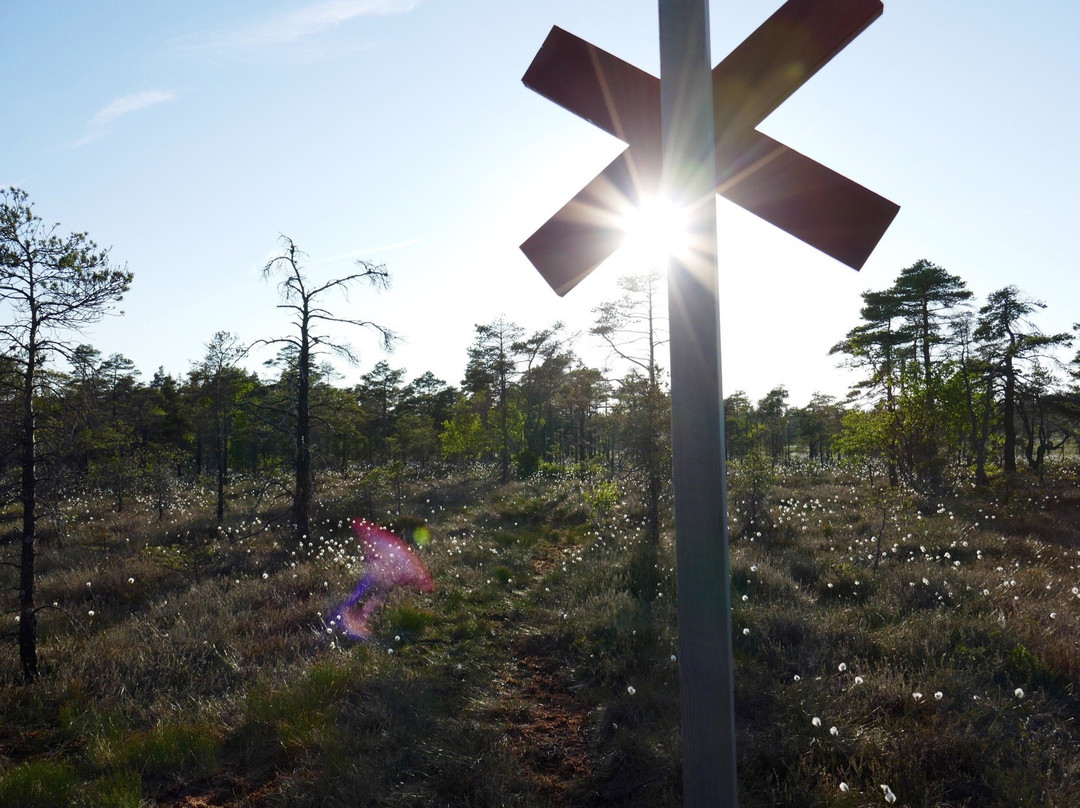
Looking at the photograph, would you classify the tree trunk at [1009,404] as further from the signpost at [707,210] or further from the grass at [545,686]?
the signpost at [707,210]

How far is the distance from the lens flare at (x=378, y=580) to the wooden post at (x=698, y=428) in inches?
272

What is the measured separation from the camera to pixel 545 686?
5910mm

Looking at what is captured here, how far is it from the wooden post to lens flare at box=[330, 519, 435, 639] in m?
6.92

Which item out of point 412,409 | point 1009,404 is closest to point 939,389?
point 1009,404

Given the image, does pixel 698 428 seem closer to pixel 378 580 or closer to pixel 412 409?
pixel 378 580

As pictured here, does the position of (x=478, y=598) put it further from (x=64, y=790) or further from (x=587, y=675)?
(x=64, y=790)

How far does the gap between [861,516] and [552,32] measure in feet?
55.9

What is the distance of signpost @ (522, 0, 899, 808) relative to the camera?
123 centimetres

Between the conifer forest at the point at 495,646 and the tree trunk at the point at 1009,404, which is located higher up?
the tree trunk at the point at 1009,404

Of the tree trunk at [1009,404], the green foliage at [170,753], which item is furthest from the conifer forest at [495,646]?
the tree trunk at [1009,404]

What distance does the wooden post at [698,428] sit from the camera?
1.22 metres

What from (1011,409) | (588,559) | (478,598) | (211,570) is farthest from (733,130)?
(1011,409)

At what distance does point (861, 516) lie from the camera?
51.2 ft

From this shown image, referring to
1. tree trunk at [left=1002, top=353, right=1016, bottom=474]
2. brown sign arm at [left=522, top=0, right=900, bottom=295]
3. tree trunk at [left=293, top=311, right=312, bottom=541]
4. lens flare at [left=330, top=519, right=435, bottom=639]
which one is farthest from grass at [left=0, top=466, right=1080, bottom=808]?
tree trunk at [left=1002, top=353, right=1016, bottom=474]
